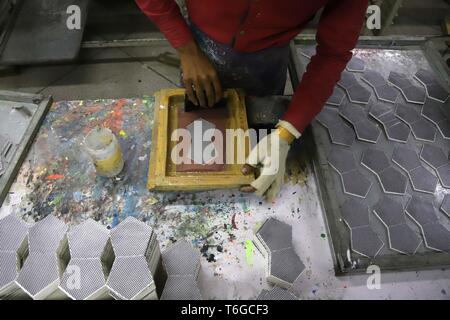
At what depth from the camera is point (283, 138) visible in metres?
1.28

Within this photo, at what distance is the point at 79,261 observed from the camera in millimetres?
1033

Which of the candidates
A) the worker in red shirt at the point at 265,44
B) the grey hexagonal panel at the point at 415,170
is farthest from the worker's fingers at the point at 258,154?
the grey hexagonal panel at the point at 415,170

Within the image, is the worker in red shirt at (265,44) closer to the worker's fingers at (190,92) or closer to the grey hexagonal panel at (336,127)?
the worker's fingers at (190,92)

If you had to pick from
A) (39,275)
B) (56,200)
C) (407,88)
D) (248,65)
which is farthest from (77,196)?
(407,88)

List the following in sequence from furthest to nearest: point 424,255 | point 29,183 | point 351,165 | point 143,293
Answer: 1. point 351,165
2. point 29,183
3. point 424,255
4. point 143,293

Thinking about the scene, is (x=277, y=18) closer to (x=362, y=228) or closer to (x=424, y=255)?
(x=362, y=228)

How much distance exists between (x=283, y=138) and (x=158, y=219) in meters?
0.58

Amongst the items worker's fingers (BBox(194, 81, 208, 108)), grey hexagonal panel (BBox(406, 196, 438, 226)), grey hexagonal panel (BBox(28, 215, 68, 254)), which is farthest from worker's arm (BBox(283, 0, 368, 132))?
grey hexagonal panel (BBox(28, 215, 68, 254))

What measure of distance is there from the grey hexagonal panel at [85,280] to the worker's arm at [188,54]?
29.6 inches

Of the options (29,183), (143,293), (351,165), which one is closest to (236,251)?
(143,293)

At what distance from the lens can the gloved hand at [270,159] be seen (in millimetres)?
1239

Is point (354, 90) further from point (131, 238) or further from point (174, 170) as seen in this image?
point (131, 238)

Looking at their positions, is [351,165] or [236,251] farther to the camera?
[351,165]

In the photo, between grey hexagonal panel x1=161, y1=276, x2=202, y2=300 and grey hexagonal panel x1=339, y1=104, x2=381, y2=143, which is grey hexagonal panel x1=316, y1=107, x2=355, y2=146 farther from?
grey hexagonal panel x1=161, y1=276, x2=202, y2=300
